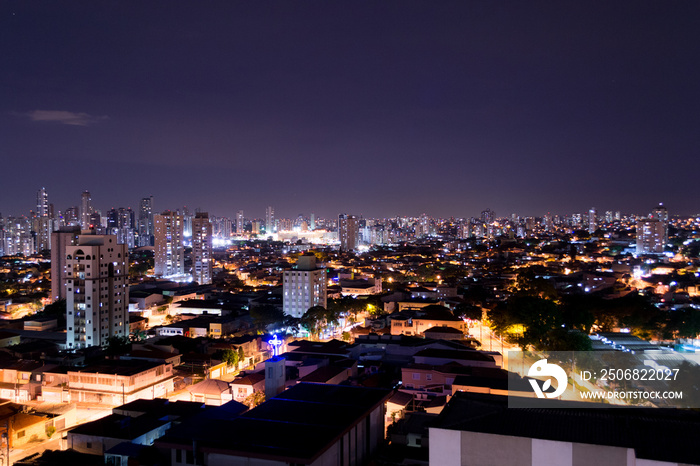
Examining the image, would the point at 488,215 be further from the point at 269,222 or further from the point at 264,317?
the point at 264,317

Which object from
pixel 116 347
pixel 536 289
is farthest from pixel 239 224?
pixel 116 347

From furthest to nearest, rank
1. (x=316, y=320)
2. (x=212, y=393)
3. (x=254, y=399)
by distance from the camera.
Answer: (x=316, y=320) → (x=212, y=393) → (x=254, y=399)

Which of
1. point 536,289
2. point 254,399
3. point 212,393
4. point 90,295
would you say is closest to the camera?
point 254,399

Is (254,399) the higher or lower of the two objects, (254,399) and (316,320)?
the lower

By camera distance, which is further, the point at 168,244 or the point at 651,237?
the point at 651,237

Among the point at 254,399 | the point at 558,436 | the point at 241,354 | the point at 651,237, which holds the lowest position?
the point at 241,354

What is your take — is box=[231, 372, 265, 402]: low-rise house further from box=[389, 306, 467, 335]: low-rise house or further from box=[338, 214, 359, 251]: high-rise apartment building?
box=[338, 214, 359, 251]: high-rise apartment building
